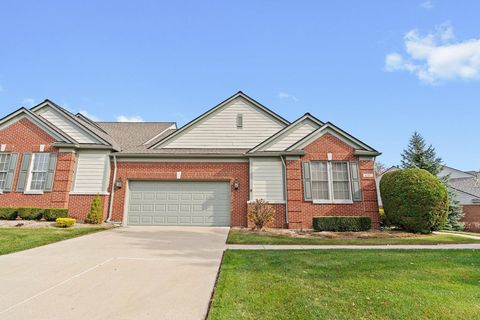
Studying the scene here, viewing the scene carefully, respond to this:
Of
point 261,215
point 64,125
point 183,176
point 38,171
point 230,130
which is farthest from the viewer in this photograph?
point 230,130

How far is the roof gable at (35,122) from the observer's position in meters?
13.8

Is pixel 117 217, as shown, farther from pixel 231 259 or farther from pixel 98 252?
pixel 231 259

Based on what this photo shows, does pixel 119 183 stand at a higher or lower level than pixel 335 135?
lower

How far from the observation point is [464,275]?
5.21 meters

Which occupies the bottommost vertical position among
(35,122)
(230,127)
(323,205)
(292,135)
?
(323,205)

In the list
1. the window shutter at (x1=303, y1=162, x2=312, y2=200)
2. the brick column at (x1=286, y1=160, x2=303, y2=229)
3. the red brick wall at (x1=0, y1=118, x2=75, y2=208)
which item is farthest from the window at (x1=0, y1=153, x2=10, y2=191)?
the window shutter at (x1=303, y1=162, x2=312, y2=200)

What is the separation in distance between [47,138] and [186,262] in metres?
12.2

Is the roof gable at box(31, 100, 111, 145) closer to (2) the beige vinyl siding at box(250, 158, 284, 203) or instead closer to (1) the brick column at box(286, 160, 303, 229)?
(2) the beige vinyl siding at box(250, 158, 284, 203)

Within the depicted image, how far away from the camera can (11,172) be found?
13398 millimetres

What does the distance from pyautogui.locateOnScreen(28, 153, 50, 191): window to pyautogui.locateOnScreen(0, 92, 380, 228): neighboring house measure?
51mm

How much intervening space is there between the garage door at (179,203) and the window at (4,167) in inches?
242

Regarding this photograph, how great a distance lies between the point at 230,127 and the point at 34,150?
34.0ft

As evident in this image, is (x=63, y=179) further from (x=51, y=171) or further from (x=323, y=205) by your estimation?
(x=323, y=205)

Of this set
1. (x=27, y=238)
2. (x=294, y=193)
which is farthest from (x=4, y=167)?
(x=294, y=193)
